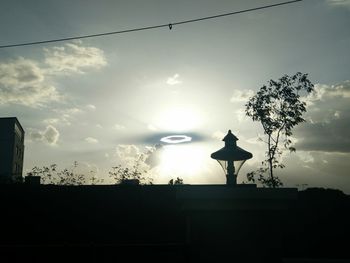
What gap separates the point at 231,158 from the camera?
8.39 m

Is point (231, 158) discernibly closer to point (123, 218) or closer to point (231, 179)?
point (231, 179)

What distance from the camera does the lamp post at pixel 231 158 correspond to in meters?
8.38

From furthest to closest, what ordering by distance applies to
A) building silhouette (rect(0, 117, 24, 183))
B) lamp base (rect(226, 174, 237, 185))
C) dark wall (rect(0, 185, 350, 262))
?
building silhouette (rect(0, 117, 24, 183)) < dark wall (rect(0, 185, 350, 262)) < lamp base (rect(226, 174, 237, 185))

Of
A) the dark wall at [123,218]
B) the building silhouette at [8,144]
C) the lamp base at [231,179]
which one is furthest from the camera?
the building silhouette at [8,144]

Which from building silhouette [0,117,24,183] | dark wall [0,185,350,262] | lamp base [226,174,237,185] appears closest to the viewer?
lamp base [226,174,237,185]

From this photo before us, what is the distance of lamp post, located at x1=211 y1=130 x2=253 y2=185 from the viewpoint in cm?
838

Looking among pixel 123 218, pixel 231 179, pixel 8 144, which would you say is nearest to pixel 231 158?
pixel 231 179

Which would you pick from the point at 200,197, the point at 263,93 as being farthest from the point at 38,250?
the point at 263,93

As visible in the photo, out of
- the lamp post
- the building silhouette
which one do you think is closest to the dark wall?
the lamp post

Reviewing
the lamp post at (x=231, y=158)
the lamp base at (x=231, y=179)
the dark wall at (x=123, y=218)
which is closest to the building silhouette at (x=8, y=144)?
the dark wall at (x=123, y=218)

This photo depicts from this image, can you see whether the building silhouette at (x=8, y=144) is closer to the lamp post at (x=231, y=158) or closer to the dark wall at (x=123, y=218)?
the dark wall at (x=123, y=218)

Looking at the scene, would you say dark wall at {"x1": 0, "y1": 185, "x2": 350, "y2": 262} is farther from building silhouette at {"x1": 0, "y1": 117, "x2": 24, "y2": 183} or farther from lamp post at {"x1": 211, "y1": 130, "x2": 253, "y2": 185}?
building silhouette at {"x1": 0, "y1": 117, "x2": 24, "y2": 183}

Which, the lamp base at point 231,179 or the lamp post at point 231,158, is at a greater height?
the lamp post at point 231,158

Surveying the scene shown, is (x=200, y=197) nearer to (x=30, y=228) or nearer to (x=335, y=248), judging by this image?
(x=30, y=228)
